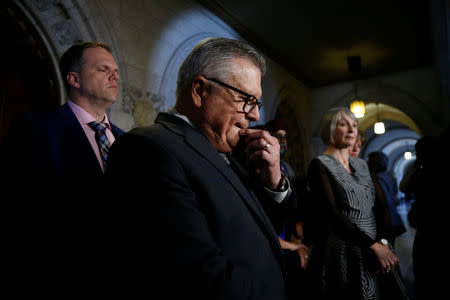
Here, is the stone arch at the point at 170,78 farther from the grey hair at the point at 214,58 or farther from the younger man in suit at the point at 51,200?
the grey hair at the point at 214,58

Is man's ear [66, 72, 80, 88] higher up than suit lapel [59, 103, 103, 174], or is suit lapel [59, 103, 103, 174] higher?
man's ear [66, 72, 80, 88]

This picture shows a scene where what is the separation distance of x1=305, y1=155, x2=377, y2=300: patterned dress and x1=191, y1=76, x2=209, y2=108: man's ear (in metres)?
1.29

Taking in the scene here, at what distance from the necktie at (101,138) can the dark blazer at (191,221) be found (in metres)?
0.68

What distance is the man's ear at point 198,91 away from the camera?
3.55ft

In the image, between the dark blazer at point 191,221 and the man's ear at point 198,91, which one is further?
the man's ear at point 198,91

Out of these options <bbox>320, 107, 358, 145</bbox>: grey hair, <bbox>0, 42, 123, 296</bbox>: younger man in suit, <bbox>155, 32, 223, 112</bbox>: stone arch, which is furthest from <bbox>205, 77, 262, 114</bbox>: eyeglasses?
<bbox>155, 32, 223, 112</bbox>: stone arch

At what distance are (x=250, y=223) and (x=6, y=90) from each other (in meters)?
3.05

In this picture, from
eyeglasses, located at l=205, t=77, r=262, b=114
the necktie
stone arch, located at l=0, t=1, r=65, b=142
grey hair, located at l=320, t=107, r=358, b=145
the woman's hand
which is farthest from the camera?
stone arch, located at l=0, t=1, r=65, b=142

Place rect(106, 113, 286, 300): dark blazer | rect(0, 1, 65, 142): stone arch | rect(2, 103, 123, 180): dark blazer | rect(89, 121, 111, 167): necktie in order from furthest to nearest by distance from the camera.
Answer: rect(0, 1, 65, 142): stone arch → rect(89, 121, 111, 167): necktie → rect(2, 103, 123, 180): dark blazer → rect(106, 113, 286, 300): dark blazer

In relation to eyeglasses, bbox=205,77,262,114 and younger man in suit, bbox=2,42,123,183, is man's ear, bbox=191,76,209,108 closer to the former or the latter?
eyeglasses, bbox=205,77,262,114

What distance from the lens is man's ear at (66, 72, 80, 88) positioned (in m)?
1.62

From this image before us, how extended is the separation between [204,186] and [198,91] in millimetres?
435

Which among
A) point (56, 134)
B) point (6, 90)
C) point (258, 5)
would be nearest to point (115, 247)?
point (56, 134)

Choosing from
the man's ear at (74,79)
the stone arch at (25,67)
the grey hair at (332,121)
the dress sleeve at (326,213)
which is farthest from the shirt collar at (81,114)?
the grey hair at (332,121)
